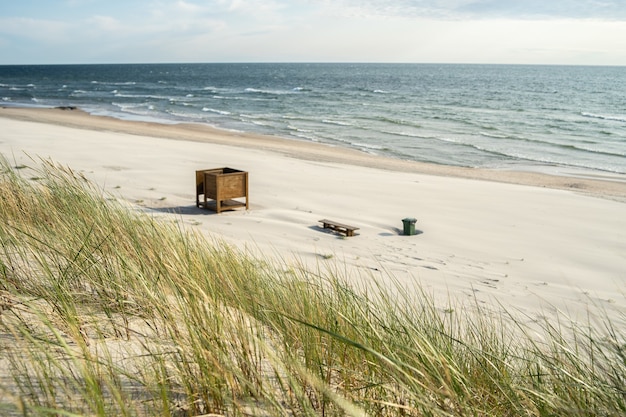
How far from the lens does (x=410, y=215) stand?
1024 cm

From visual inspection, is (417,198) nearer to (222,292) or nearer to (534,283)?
(534,283)

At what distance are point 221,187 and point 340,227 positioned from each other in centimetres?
211

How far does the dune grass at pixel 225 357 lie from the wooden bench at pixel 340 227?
457 cm

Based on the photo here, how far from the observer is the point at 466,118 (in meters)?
33.4

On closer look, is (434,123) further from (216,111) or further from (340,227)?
(340,227)

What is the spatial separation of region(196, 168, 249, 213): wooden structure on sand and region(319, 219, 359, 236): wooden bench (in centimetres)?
162

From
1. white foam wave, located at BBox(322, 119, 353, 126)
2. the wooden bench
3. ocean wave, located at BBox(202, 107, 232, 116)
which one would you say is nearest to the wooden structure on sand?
the wooden bench

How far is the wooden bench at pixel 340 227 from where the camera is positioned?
8508 mm

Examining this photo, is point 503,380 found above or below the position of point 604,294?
above

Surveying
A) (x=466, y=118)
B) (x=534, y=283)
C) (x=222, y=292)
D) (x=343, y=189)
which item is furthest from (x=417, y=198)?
(x=466, y=118)

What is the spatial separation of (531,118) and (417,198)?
2495cm

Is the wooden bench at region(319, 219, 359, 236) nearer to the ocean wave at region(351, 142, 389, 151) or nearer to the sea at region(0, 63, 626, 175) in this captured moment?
the sea at region(0, 63, 626, 175)

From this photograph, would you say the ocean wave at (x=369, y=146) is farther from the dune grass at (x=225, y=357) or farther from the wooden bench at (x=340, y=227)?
the dune grass at (x=225, y=357)

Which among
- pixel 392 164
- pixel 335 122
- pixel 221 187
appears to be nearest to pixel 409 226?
pixel 221 187
